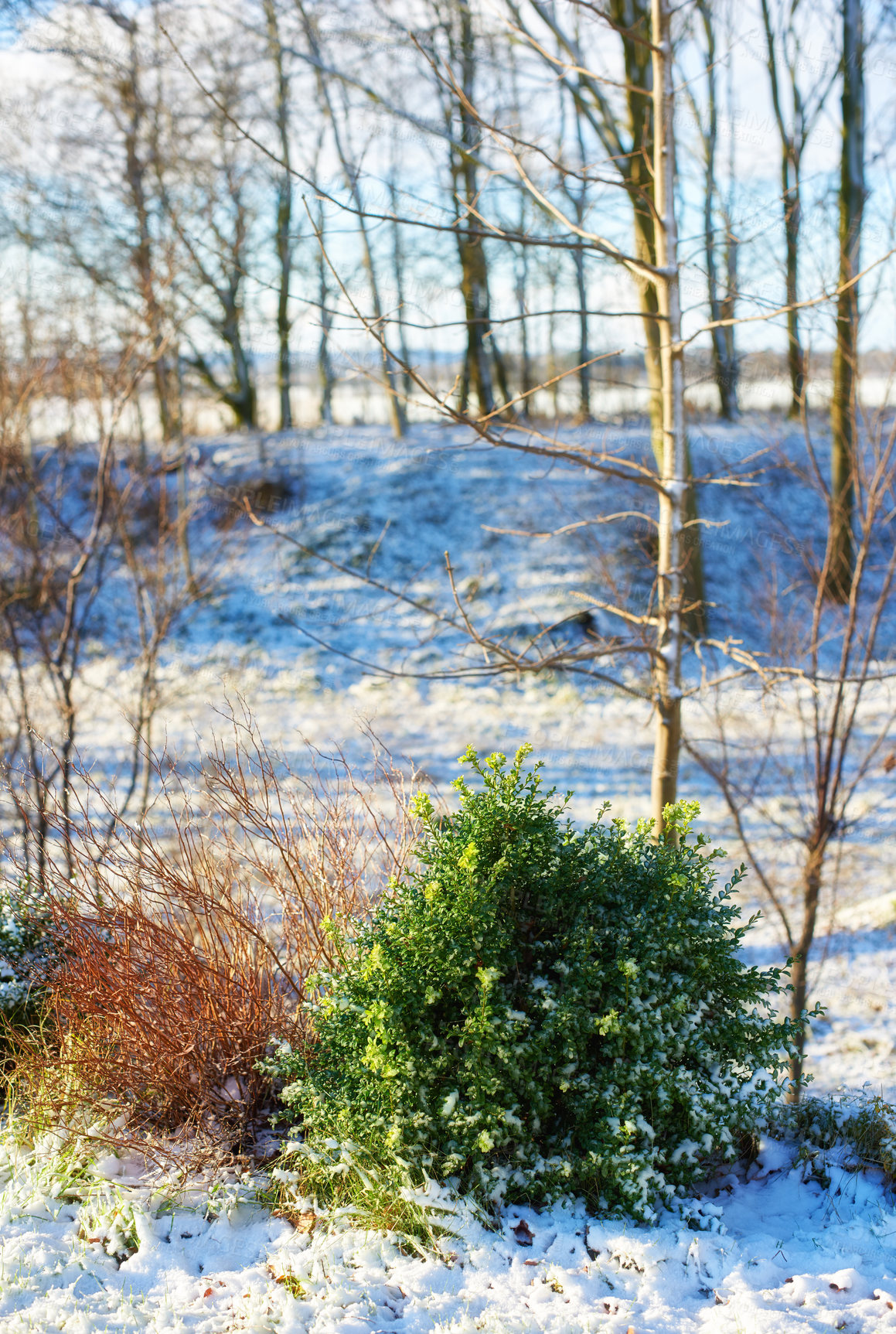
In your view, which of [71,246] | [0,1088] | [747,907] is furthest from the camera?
[71,246]

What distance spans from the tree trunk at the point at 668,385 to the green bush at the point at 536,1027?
2.84 feet

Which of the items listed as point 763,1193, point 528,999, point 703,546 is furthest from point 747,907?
point 703,546

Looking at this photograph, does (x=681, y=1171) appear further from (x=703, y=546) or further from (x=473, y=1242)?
(x=703, y=546)

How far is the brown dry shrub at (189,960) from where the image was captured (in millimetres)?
3070

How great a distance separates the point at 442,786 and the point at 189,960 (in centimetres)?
570

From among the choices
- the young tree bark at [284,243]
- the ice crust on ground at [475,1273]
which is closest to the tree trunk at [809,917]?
the ice crust on ground at [475,1273]

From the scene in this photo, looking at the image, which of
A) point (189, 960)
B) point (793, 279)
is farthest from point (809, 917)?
point (793, 279)

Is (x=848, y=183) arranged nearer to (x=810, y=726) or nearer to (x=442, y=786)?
(x=810, y=726)

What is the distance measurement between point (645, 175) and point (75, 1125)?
6.55m

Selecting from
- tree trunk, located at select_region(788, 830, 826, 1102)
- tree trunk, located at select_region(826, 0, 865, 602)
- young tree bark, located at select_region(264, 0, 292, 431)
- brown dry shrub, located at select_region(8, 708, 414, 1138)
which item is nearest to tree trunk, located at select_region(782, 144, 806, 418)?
tree trunk, located at select_region(826, 0, 865, 602)

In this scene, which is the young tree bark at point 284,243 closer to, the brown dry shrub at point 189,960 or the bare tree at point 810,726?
the bare tree at point 810,726

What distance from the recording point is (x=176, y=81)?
12047 millimetres

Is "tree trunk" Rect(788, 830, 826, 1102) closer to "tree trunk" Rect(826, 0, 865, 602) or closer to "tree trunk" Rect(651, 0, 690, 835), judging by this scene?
"tree trunk" Rect(651, 0, 690, 835)

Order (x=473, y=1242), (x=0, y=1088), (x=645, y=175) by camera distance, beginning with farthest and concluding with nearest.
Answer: (x=645, y=175), (x=0, y=1088), (x=473, y=1242)
